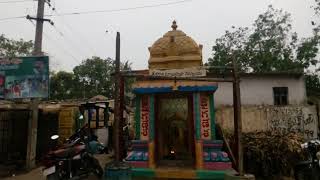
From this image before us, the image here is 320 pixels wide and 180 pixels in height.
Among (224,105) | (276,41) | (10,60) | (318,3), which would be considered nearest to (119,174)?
(10,60)

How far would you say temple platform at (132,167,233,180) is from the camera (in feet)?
30.3

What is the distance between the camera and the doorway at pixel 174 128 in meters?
11.3

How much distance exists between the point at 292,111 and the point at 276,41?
11815 millimetres

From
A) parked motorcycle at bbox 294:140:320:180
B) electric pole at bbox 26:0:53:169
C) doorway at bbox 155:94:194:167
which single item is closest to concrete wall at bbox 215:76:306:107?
doorway at bbox 155:94:194:167

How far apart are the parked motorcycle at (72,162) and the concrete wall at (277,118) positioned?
11228 millimetres

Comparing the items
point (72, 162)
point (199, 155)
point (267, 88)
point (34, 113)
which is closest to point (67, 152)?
point (72, 162)

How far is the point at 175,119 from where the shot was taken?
11555 mm

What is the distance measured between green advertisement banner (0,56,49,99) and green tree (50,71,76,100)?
2537 cm

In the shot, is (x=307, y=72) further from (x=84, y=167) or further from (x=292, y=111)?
(x=84, y=167)

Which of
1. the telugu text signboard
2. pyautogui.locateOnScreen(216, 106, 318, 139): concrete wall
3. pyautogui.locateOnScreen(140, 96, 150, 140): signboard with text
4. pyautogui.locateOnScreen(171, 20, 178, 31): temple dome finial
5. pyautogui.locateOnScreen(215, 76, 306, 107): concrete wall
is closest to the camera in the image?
the telugu text signboard

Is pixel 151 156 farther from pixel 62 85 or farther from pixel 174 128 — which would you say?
pixel 62 85

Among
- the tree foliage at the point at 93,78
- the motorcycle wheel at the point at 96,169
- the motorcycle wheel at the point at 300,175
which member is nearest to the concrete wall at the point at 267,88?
the motorcycle wheel at the point at 300,175

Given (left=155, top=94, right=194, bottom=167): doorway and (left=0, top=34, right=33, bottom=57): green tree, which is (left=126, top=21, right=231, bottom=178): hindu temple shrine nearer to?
(left=155, top=94, right=194, bottom=167): doorway

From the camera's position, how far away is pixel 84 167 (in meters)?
9.39
